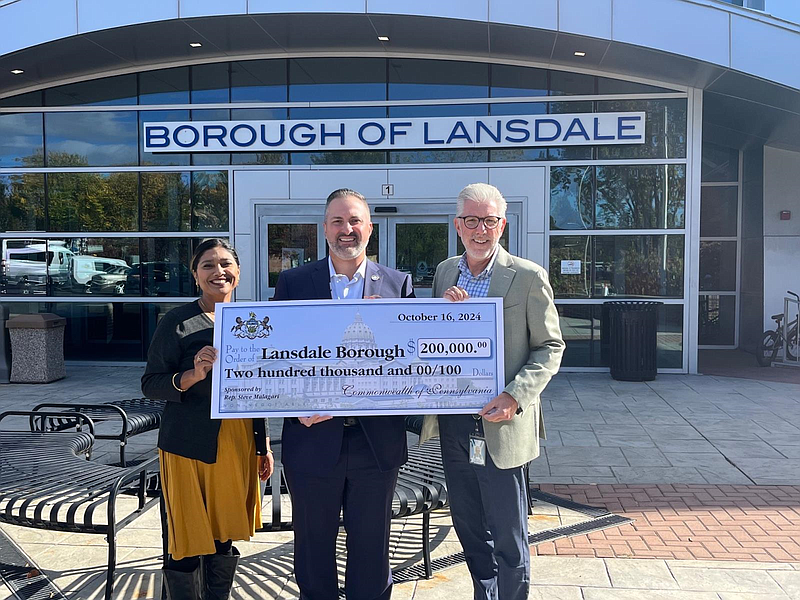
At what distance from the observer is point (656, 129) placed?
11.3 meters

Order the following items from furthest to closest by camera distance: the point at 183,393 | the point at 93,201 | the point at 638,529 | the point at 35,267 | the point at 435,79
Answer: the point at 35,267 → the point at 93,201 → the point at 435,79 → the point at 638,529 → the point at 183,393

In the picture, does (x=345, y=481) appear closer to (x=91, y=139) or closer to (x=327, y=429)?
(x=327, y=429)

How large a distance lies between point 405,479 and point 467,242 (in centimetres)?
175

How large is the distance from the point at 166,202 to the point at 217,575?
32.7ft

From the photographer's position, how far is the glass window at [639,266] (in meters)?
11.3

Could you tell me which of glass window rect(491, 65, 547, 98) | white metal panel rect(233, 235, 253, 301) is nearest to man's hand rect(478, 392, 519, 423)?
white metal panel rect(233, 235, 253, 301)

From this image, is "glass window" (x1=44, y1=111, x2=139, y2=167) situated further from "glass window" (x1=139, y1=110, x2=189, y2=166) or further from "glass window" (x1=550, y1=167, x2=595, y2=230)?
"glass window" (x1=550, y1=167, x2=595, y2=230)

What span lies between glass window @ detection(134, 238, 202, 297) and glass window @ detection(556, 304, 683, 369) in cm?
644

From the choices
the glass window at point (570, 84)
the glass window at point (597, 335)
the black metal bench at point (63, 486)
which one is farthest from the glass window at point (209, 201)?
the black metal bench at point (63, 486)

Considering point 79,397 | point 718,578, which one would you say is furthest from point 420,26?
point 718,578

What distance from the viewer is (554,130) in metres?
11.3

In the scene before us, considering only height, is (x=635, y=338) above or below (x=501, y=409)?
below

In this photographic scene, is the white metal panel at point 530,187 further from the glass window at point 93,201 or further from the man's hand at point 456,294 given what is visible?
the man's hand at point 456,294

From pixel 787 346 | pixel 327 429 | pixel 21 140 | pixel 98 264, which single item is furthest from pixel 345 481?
pixel 21 140
